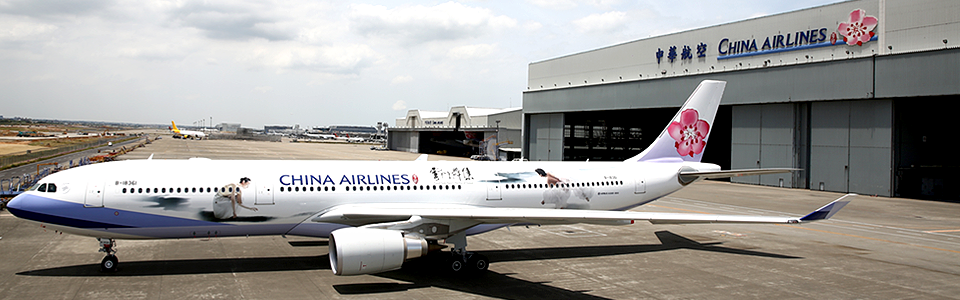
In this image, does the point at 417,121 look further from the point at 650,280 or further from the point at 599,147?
the point at 650,280

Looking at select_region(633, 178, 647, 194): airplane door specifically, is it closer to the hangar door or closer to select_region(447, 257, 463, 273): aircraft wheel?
select_region(447, 257, 463, 273): aircraft wheel

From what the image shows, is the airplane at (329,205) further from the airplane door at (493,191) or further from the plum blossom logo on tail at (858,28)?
the plum blossom logo on tail at (858,28)

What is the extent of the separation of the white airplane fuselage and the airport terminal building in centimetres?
3570

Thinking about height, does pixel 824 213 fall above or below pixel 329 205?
above

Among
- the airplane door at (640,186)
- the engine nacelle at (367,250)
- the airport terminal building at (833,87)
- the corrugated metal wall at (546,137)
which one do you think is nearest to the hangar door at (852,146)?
the airport terminal building at (833,87)

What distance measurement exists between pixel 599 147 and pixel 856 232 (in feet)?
230

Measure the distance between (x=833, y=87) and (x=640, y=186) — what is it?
1314 inches

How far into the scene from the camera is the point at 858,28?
148 feet

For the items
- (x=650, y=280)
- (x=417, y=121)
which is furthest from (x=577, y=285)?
(x=417, y=121)

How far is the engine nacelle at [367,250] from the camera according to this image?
14.7 m

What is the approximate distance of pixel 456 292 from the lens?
15.8 metres

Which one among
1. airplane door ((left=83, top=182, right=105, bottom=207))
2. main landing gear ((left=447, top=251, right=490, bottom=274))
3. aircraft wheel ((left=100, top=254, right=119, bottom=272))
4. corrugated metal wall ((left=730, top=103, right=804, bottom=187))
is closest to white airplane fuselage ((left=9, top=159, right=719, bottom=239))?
airplane door ((left=83, top=182, right=105, bottom=207))

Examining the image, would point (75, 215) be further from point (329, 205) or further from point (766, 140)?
point (766, 140)

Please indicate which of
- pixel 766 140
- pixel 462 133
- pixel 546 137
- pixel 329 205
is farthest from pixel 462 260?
pixel 462 133
